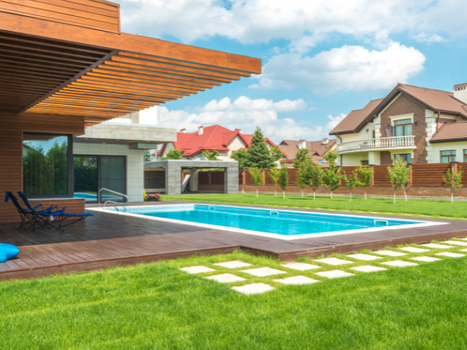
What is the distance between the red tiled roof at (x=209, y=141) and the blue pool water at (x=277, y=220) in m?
33.5

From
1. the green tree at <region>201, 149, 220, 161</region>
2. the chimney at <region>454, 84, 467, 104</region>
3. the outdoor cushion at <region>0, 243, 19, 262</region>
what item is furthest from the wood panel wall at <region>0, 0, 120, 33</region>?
the green tree at <region>201, 149, 220, 161</region>

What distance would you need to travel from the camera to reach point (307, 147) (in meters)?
64.1

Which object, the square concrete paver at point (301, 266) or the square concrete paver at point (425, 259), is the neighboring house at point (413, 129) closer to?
the square concrete paver at point (425, 259)

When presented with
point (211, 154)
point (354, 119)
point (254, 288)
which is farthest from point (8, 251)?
point (211, 154)

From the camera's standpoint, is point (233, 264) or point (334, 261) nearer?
point (233, 264)

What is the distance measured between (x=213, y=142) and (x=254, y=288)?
46.8 m

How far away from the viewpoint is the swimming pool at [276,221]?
984 cm

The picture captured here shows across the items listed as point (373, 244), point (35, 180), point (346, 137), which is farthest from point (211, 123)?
point (373, 244)

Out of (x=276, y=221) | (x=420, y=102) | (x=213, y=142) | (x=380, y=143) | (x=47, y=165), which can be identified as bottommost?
(x=276, y=221)

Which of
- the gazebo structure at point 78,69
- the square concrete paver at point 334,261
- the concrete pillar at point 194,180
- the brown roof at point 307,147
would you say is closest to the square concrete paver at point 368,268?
the square concrete paver at point 334,261

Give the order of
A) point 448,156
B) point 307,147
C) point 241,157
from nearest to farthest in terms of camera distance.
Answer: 1. point 448,156
2. point 241,157
3. point 307,147

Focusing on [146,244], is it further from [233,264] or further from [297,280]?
[297,280]

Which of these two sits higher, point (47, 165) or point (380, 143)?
point (380, 143)

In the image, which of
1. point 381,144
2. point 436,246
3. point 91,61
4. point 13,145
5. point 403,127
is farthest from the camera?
point 381,144
